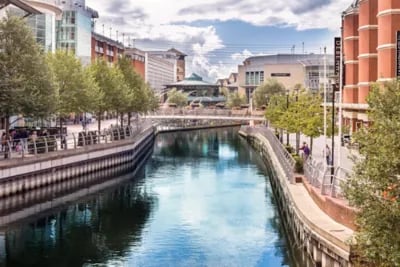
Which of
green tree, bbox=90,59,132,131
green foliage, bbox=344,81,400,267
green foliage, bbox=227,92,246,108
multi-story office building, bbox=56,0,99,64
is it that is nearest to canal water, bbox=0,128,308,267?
green foliage, bbox=344,81,400,267

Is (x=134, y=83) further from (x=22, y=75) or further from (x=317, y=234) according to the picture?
(x=317, y=234)

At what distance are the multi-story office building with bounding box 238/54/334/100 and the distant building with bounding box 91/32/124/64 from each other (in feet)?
144

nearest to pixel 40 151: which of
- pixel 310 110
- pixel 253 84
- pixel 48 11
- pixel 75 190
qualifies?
pixel 75 190

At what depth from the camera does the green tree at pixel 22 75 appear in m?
40.0

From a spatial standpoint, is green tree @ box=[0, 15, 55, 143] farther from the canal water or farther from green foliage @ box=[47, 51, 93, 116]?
green foliage @ box=[47, 51, 93, 116]

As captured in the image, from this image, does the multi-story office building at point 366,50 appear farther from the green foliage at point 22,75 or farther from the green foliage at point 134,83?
the green foliage at point 134,83

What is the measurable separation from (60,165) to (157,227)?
15179 millimetres

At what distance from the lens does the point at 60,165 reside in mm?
45219

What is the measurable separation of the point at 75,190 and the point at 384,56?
997 inches

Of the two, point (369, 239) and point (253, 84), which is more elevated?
point (253, 84)

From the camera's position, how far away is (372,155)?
14.2 metres

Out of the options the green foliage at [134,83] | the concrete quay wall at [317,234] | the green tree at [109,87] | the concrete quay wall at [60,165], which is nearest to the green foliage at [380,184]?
the concrete quay wall at [317,234]

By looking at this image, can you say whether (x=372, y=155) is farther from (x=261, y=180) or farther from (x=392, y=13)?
(x=261, y=180)

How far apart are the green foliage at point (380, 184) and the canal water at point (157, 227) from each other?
11.4m
